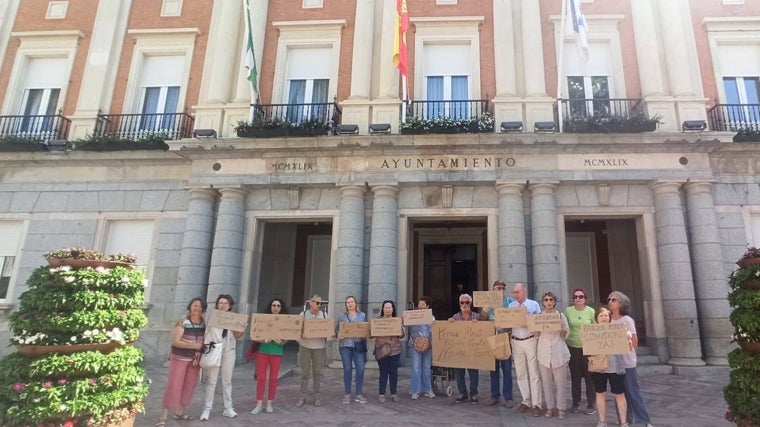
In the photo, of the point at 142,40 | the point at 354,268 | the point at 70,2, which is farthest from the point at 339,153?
the point at 70,2

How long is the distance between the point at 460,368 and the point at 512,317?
1.46 metres

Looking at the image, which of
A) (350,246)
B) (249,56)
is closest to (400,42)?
(249,56)

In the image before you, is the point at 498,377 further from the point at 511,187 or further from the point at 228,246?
the point at 228,246

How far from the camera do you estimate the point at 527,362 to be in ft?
22.2

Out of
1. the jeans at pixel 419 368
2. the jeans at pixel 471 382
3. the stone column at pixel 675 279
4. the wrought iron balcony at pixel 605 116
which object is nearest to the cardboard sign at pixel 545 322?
the jeans at pixel 471 382

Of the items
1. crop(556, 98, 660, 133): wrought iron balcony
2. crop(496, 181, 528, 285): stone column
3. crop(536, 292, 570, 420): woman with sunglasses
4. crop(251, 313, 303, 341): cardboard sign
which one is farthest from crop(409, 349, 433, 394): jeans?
crop(556, 98, 660, 133): wrought iron balcony

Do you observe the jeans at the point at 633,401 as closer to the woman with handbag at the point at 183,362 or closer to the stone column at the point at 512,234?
the stone column at the point at 512,234

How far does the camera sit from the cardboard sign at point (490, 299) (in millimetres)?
7568

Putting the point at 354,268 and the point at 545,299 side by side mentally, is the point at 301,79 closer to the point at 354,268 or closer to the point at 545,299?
the point at 354,268

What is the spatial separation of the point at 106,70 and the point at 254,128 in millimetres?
5785

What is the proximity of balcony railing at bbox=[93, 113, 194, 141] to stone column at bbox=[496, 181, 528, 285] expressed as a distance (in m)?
9.14

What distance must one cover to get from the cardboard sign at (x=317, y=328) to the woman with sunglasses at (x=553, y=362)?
326 cm

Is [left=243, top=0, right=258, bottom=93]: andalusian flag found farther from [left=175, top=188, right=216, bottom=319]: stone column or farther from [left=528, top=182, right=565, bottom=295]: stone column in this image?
[left=528, top=182, right=565, bottom=295]: stone column

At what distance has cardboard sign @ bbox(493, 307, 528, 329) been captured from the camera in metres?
6.75
